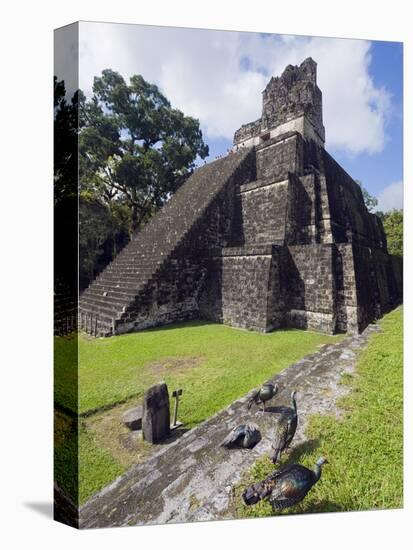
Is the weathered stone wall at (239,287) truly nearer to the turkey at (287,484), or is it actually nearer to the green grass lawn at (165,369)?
the green grass lawn at (165,369)

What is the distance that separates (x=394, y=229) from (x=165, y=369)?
12.1 ft

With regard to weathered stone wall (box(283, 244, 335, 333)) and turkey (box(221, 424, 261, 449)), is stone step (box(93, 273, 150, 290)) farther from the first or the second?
turkey (box(221, 424, 261, 449))

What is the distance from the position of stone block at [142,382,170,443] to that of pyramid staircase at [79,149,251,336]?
1.16 metres

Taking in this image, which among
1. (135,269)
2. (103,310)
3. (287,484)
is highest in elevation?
(135,269)

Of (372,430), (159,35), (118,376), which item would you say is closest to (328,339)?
(372,430)

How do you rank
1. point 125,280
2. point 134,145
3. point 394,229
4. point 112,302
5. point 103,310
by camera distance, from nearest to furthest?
1. point 134,145
2. point 103,310
3. point 112,302
4. point 394,229
5. point 125,280

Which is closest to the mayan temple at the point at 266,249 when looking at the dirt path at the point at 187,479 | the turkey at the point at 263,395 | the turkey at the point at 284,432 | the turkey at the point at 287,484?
the turkey at the point at 263,395

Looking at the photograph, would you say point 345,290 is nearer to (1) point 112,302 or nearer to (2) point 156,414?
(2) point 156,414

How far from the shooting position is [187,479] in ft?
8.84

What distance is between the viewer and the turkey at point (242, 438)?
2.97 metres

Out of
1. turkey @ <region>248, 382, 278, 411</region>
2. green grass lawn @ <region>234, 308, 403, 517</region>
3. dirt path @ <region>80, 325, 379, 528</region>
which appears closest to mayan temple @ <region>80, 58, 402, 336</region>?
green grass lawn @ <region>234, 308, 403, 517</region>

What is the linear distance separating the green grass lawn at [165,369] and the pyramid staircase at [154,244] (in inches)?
19.3

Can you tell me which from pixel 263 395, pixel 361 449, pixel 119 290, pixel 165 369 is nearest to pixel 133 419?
pixel 165 369

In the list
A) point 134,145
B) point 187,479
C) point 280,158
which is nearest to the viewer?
point 187,479
